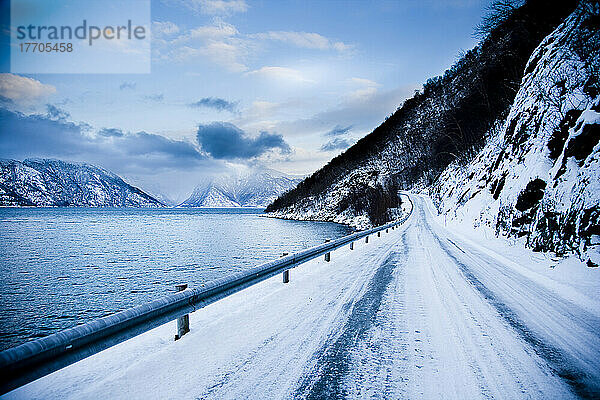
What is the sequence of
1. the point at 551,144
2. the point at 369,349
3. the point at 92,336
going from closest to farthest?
the point at 92,336 → the point at 369,349 → the point at 551,144

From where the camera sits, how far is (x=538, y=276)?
7.70 metres

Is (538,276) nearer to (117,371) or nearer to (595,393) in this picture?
(595,393)

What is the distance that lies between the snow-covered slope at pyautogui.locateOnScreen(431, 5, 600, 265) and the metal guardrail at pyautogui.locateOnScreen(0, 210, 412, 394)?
8.42m

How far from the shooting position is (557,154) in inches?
463

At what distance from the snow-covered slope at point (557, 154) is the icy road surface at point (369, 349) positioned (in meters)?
2.38

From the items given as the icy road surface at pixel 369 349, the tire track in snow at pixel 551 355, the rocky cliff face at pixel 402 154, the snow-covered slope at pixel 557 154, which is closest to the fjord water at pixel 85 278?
the icy road surface at pixel 369 349

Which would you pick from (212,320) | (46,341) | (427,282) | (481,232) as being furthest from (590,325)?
(481,232)

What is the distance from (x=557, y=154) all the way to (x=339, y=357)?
502 inches

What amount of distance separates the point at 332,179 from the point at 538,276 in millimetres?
126230

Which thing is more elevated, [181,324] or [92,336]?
[92,336]

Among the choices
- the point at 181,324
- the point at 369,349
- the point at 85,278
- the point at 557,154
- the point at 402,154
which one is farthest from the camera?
the point at 402,154

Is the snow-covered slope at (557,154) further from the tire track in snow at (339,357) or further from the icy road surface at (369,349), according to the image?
the tire track in snow at (339,357)

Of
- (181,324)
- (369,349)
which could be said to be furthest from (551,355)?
(181,324)

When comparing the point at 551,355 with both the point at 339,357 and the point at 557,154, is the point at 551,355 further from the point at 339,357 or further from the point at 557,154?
the point at 557,154
